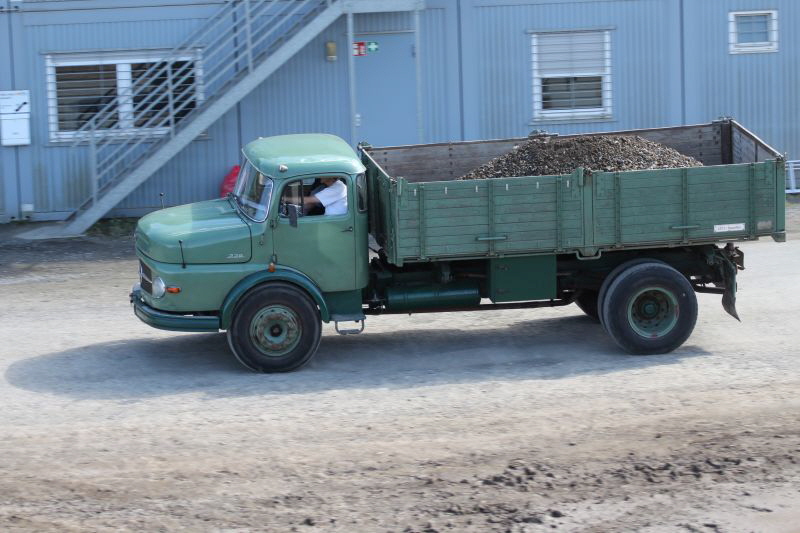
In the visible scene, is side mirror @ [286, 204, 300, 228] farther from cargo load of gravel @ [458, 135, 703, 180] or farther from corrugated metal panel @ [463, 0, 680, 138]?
corrugated metal panel @ [463, 0, 680, 138]

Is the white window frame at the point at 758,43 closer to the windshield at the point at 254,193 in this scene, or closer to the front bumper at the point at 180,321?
the windshield at the point at 254,193

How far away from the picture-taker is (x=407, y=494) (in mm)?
7508

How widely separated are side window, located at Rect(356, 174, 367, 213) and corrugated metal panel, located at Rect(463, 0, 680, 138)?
33.5 feet

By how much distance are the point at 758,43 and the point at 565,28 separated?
3.82 metres

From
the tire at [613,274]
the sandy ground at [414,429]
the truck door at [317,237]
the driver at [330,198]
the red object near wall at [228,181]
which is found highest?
the red object near wall at [228,181]

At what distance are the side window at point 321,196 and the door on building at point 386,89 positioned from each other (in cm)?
986

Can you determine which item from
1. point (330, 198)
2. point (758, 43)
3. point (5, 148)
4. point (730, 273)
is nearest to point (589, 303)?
point (730, 273)

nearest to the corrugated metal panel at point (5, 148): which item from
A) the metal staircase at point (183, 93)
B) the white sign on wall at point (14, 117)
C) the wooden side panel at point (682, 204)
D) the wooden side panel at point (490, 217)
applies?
the white sign on wall at point (14, 117)

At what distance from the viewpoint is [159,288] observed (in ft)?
34.3

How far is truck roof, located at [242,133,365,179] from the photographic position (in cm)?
1070

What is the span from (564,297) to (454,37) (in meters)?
10.0

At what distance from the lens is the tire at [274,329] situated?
10453mm

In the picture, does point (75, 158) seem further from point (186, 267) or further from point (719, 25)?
point (719, 25)

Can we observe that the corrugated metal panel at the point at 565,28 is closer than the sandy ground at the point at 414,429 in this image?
No
